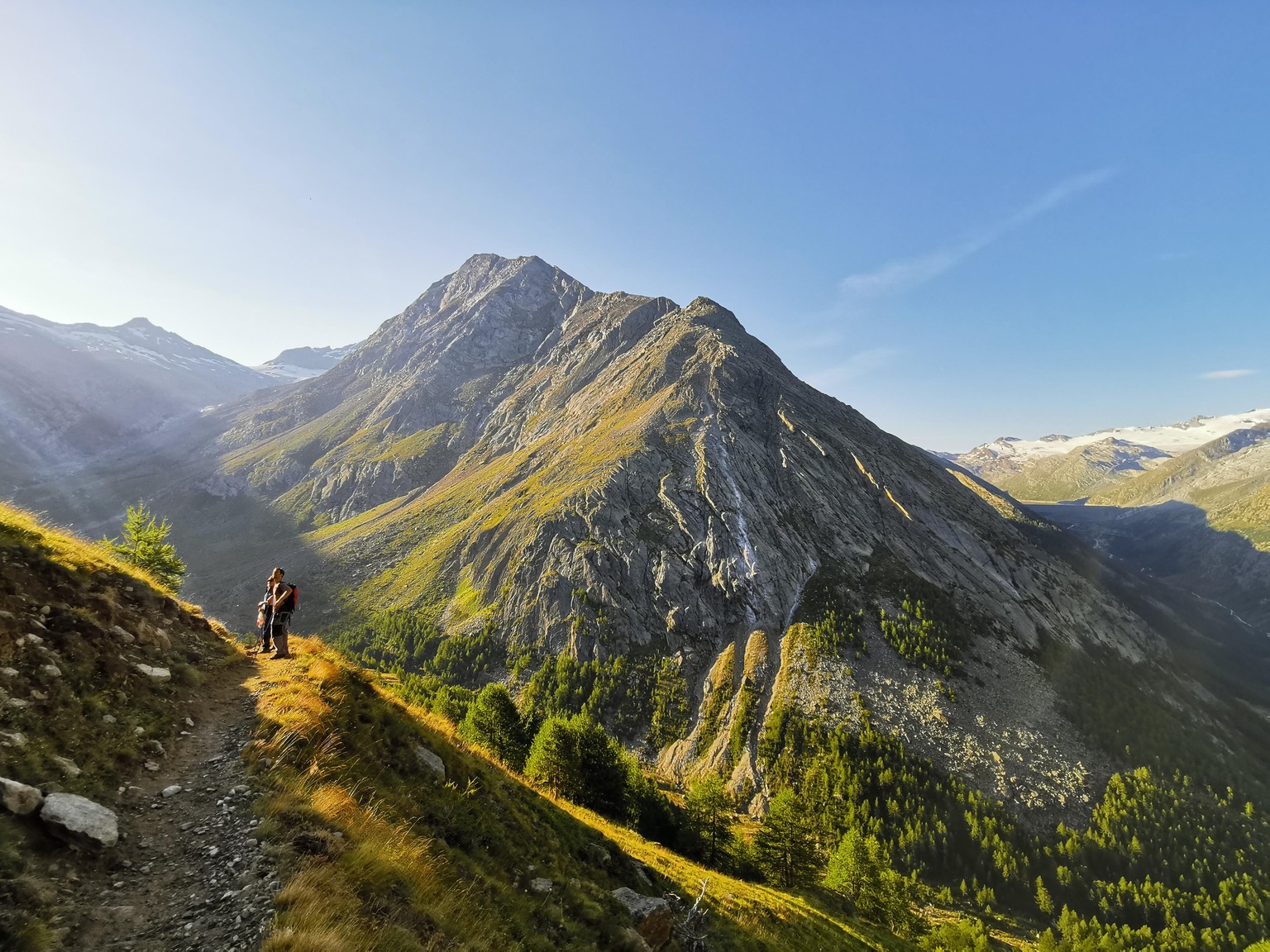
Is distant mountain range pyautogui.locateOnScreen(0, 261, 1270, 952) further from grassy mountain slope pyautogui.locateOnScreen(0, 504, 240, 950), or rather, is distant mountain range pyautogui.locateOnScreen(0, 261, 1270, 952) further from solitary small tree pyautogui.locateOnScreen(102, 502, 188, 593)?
grassy mountain slope pyautogui.locateOnScreen(0, 504, 240, 950)

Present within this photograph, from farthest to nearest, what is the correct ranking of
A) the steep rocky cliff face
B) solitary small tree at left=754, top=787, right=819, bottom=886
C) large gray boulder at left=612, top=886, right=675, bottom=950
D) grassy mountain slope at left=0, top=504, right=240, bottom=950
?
the steep rocky cliff face
solitary small tree at left=754, top=787, right=819, bottom=886
large gray boulder at left=612, top=886, right=675, bottom=950
grassy mountain slope at left=0, top=504, right=240, bottom=950

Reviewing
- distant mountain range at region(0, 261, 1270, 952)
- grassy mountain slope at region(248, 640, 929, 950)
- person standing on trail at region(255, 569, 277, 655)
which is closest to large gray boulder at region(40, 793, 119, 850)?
grassy mountain slope at region(248, 640, 929, 950)

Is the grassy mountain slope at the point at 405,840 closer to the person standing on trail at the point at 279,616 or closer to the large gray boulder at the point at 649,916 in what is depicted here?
the person standing on trail at the point at 279,616

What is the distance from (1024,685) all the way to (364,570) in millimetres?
159851

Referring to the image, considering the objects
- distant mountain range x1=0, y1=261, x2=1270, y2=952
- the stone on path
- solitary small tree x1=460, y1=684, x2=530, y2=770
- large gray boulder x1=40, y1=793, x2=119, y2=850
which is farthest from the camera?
distant mountain range x1=0, y1=261, x2=1270, y2=952

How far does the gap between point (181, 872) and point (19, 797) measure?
2358 mm

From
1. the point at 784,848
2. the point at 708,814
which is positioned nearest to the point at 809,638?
the point at 784,848

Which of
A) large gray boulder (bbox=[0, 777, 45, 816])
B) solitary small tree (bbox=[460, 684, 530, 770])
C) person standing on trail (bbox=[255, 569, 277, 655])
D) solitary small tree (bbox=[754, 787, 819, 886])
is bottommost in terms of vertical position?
solitary small tree (bbox=[754, 787, 819, 886])

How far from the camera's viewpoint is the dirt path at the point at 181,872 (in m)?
6.07

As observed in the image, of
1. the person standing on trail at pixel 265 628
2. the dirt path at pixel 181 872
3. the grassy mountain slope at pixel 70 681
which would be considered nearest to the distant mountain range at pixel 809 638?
the person standing on trail at pixel 265 628

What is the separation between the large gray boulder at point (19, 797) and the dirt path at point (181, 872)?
1.04 m

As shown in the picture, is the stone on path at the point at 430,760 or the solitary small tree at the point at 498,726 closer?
the stone on path at the point at 430,760

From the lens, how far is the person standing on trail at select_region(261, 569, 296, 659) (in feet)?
53.2

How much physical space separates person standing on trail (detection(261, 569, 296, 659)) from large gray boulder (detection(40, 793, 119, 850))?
9406 millimetres
